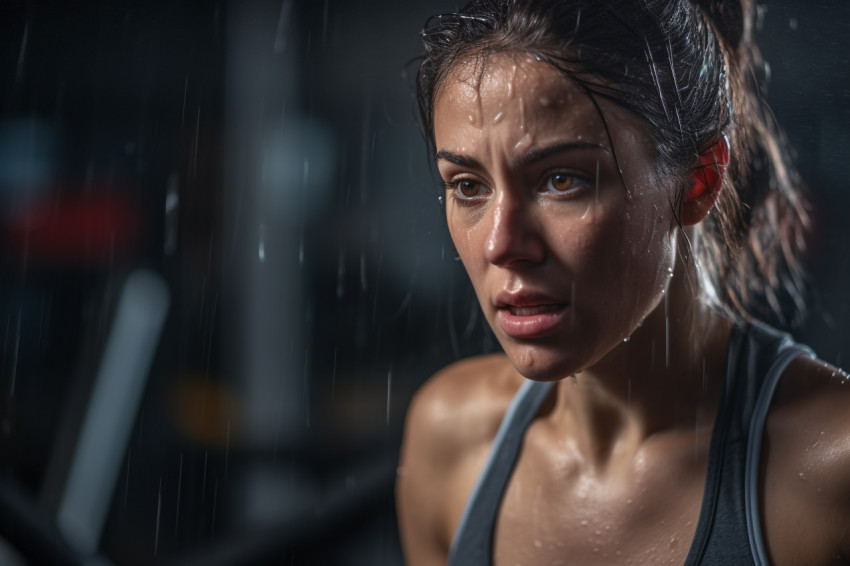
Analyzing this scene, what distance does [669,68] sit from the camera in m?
0.69

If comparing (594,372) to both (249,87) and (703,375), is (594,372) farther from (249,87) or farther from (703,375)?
(249,87)

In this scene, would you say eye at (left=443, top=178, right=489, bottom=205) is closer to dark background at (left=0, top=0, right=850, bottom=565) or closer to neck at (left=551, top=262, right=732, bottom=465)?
neck at (left=551, top=262, right=732, bottom=465)

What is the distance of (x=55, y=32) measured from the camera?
249 centimetres

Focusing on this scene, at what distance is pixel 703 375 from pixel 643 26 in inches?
13.0

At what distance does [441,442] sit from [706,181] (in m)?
0.45

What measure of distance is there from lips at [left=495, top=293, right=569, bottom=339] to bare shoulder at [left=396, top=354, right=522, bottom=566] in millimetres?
299

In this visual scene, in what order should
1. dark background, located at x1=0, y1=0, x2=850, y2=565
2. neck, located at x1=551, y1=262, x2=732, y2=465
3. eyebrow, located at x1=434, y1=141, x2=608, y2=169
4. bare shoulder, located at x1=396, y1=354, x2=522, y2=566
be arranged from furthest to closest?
dark background, located at x1=0, y1=0, x2=850, y2=565 → bare shoulder, located at x1=396, y1=354, x2=522, y2=566 → neck, located at x1=551, y1=262, x2=732, y2=465 → eyebrow, located at x1=434, y1=141, x2=608, y2=169

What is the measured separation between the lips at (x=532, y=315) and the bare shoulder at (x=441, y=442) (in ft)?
0.98

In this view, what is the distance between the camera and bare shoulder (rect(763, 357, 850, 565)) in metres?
0.65

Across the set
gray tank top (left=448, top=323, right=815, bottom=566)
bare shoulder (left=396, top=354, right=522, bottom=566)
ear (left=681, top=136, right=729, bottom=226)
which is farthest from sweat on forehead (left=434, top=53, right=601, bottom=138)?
bare shoulder (left=396, top=354, right=522, bottom=566)

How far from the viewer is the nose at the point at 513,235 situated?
2.15ft

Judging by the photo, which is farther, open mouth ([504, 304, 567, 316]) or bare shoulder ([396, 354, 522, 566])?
bare shoulder ([396, 354, 522, 566])

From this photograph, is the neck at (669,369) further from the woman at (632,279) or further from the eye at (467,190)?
the eye at (467,190)

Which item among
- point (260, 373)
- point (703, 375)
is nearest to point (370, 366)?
point (260, 373)
